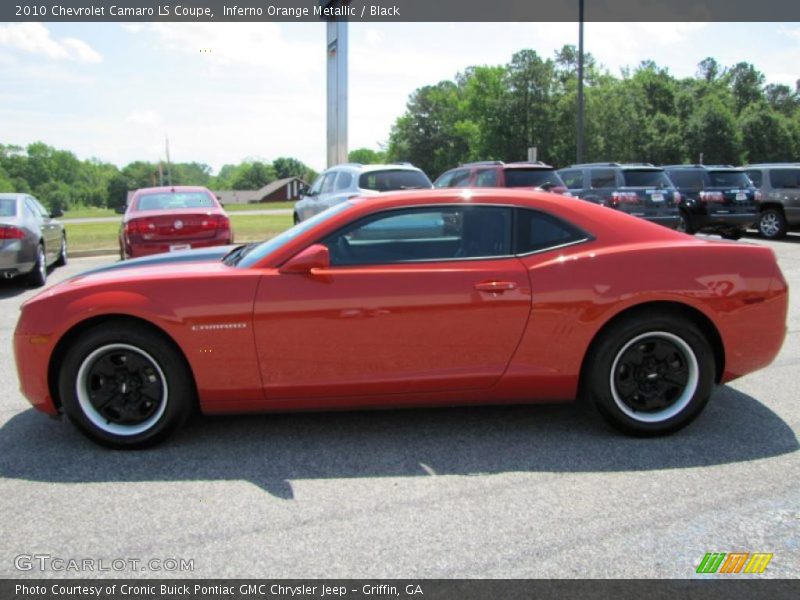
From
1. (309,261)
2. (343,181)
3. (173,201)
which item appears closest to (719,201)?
(343,181)

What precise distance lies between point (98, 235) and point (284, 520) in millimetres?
17091

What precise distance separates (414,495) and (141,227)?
7.95 metres

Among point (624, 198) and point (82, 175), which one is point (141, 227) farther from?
point (82, 175)

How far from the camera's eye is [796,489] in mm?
3383

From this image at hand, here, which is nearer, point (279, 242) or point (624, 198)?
point (279, 242)

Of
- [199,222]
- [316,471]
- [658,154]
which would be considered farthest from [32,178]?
[316,471]

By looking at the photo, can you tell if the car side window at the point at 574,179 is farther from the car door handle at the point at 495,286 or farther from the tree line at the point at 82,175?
the tree line at the point at 82,175

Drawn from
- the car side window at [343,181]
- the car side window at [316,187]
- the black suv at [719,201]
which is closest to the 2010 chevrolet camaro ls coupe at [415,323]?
the car side window at [343,181]

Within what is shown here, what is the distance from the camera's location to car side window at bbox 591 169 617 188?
14703 mm

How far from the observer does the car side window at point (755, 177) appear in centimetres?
1678

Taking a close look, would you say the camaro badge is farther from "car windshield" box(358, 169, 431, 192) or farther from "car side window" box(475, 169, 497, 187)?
"car side window" box(475, 169, 497, 187)

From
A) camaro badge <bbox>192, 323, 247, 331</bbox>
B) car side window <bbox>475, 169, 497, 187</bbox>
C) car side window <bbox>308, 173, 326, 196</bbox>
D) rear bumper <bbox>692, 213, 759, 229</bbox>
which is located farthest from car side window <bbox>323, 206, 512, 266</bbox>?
rear bumper <bbox>692, 213, 759, 229</bbox>

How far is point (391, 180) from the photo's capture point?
12.5m

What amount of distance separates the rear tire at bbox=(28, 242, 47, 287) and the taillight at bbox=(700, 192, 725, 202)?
13.2 metres
